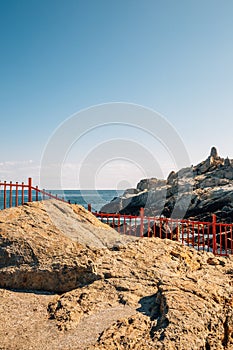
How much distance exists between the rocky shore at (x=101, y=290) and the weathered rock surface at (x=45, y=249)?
1cm

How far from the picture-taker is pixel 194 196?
99.7 ft

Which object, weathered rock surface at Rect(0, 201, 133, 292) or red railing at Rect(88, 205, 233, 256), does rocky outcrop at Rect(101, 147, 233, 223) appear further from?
weathered rock surface at Rect(0, 201, 133, 292)

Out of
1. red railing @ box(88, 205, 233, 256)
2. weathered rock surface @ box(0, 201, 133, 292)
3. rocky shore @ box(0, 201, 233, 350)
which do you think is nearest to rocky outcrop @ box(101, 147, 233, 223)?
red railing @ box(88, 205, 233, 256)

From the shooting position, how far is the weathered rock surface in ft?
15.7

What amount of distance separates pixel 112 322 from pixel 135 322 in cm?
30

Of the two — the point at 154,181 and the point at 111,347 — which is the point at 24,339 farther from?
the point at 154,181

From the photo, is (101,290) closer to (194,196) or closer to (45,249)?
(45,249)

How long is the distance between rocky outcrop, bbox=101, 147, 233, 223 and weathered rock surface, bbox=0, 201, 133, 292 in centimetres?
2134

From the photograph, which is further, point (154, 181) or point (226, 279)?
point (154, 181)

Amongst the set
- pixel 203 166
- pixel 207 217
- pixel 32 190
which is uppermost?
pixel 203 166

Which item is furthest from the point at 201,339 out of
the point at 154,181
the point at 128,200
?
the point at 154,181

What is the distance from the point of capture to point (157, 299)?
4090mm

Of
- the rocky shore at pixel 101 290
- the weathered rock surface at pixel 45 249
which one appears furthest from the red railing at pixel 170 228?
the weathered rock surface at pixel 45 249

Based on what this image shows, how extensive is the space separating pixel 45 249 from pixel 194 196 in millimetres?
26786
